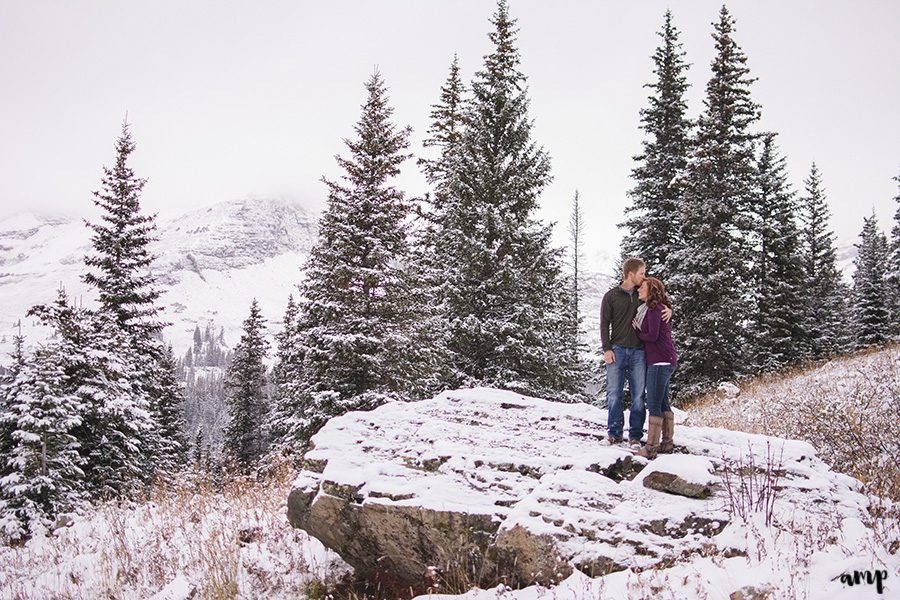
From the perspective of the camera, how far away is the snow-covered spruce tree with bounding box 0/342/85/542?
930 centimetres

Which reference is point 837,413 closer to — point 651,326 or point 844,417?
point 844,417

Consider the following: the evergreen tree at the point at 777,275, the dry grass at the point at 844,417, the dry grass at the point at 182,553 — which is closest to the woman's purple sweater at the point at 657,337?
the dry grass at the point at 844,417

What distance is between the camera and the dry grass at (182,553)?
5.48m

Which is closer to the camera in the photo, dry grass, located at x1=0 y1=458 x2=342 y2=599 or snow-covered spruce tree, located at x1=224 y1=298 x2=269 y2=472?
dry grass, located at x1=0 y1=458 x2=342 y2=599

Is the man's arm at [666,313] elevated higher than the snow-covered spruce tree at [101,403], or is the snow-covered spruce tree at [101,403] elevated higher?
the man's arm at [666,313]

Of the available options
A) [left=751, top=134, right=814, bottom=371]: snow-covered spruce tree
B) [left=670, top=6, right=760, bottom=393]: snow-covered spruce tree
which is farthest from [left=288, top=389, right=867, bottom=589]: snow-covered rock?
[left=751, top=134, right=814, bottom=371]: snow-covered spruce tree

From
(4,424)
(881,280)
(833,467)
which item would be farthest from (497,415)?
(881,280)

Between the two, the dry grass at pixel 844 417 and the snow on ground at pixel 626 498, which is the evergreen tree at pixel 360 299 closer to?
the snow on ground at pixel 626 498

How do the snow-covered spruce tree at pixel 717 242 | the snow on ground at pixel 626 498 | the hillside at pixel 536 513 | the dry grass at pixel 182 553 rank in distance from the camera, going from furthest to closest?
1. the snow-covered spruce tree at pixel 717 242
2. the dry grass at pixel 182 553
3. the hillside at pixel 536 513
4. the snow on ground at pixel 626 498

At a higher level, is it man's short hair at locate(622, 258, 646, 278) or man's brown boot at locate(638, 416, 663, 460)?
man's short hair at locate(622, 258, 646, 278)

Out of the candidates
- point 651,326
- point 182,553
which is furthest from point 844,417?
point 182,553

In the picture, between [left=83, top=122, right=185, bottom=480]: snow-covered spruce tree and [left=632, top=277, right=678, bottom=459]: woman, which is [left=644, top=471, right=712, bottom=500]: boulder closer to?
[left=632, top=277, right=678, bottom=459]: woman

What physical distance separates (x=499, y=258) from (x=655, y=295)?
8648 millimetres

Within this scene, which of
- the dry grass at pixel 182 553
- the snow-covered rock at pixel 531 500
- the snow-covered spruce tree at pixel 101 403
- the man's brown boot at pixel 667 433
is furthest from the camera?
the snow-covered spruce tree at pixel 101 403
